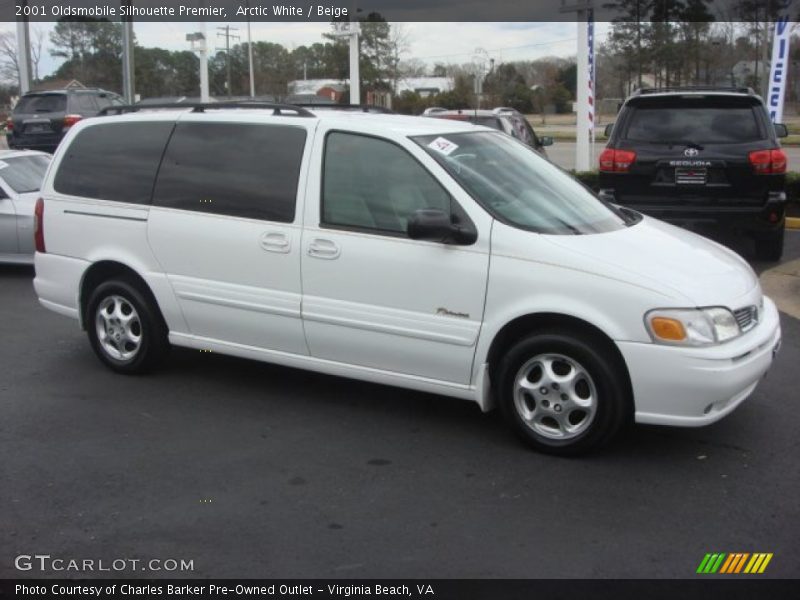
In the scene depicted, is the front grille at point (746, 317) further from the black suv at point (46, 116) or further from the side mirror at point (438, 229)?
the black suv at point (46, 116)

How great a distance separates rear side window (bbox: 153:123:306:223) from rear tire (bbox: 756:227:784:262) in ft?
20.7

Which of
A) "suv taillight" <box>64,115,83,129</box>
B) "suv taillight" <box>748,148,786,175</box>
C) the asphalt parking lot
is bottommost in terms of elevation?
the asphalt parking lot

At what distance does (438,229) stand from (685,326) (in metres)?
1.34

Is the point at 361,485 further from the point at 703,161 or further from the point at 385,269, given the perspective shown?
the point at 703,161

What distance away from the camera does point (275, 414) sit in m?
5.52

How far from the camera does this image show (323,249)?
207 inches

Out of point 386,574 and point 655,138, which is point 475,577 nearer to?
point 386,574

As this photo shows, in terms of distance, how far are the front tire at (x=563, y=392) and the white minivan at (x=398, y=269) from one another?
1 cm

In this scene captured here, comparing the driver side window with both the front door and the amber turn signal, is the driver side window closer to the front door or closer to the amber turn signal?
the front door

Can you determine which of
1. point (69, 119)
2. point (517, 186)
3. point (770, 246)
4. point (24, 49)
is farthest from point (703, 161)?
point (24, 49)

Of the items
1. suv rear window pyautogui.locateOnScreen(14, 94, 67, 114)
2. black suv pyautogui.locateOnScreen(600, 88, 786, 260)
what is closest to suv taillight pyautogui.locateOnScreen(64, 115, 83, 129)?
suv rear window pyautogui.locateOnScreen(14, 94, 67, 114)

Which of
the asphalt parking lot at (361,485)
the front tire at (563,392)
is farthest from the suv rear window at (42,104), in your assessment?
the front tire at (563,392)

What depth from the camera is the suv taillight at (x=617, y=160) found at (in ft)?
30.6

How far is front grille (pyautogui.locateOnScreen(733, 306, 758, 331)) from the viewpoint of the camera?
4586 mm
